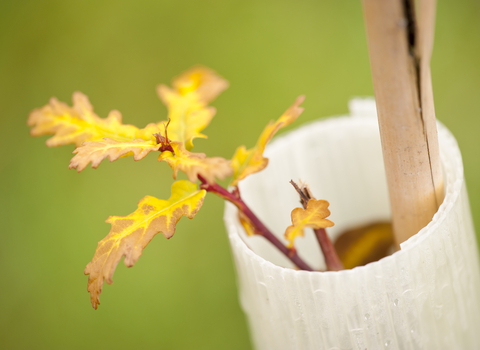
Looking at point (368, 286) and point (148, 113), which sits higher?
point (148, 113)

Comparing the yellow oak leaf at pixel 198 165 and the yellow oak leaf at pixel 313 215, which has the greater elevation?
the yellow oak leaf at pixel 198 165

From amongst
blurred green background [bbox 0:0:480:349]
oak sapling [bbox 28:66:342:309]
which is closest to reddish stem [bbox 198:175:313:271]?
oak sapling [bbox 28:66:342:309]

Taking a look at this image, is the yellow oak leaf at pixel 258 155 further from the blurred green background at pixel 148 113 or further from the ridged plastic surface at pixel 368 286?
the blurred green background at pixel 148 113

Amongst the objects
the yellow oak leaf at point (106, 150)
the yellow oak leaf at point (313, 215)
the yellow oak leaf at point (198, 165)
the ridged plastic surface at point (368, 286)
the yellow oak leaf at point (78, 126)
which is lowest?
the ridged plastic surface at point (368, 286)

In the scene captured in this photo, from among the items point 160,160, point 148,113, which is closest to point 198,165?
point 160,160

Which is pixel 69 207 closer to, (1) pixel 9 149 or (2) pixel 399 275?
(1) pixel 9 149

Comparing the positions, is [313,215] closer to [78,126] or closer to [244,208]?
[244,208]

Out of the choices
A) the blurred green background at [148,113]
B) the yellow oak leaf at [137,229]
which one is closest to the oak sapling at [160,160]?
the yellow oak leaf at [137,229]
